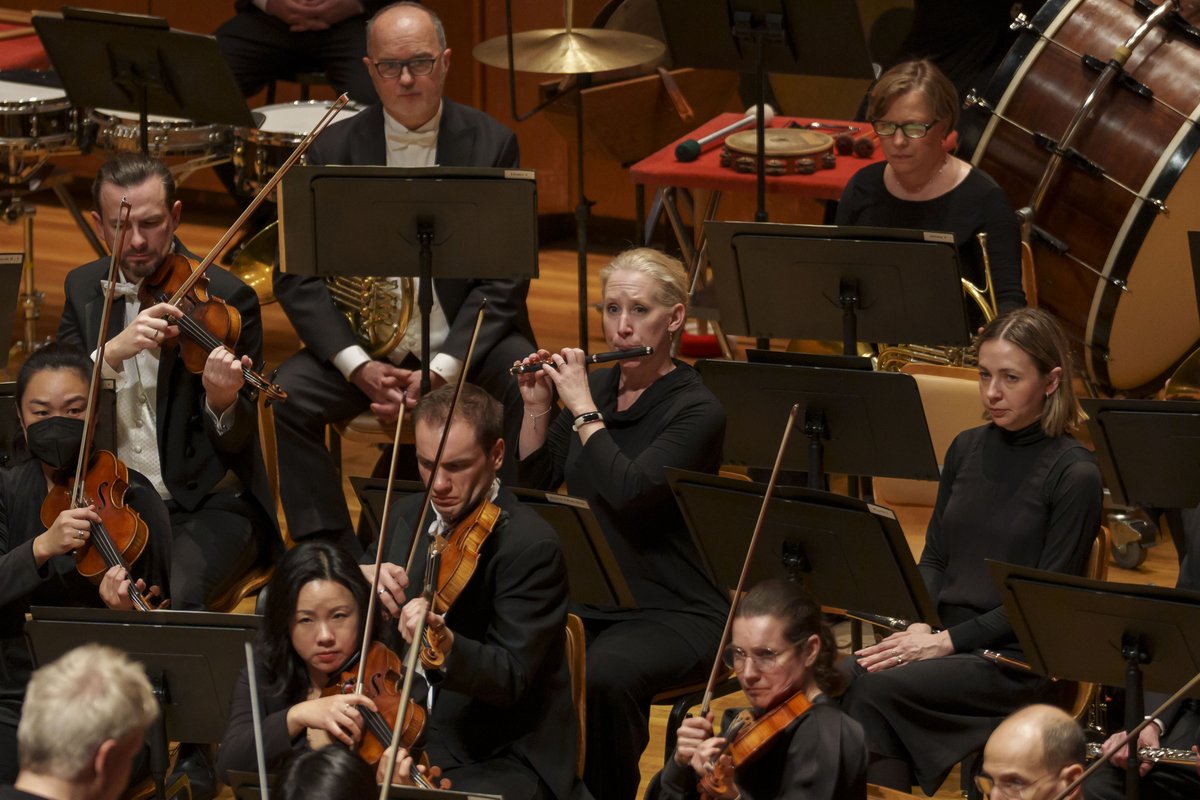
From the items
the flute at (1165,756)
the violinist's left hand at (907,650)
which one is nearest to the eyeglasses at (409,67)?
the violinist's left hand at (907,650)

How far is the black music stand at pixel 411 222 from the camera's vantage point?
405 cm

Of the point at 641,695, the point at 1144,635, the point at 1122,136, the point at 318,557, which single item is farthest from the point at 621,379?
the point at 1122,136

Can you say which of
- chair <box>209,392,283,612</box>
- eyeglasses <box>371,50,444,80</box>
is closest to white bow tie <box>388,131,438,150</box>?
eyeglasses <box>371,50,444,80</box>

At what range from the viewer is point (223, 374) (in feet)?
12.5

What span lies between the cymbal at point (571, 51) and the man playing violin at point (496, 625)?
2.33m

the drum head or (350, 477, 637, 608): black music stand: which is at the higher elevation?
the drum head

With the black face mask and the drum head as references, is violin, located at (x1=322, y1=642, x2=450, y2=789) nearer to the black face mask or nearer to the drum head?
the black face mask

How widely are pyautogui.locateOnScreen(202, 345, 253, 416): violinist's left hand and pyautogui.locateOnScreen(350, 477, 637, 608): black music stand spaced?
0.49 m

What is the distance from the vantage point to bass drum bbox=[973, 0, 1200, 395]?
15.9 ft

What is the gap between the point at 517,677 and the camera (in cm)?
314

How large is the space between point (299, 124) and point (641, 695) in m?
2.64

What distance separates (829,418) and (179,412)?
4.77 ft

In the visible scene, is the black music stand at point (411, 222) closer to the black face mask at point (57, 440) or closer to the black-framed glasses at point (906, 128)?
the black face mask at point (57, 440)

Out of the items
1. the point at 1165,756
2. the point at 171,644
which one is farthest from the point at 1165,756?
the point at 171,644
